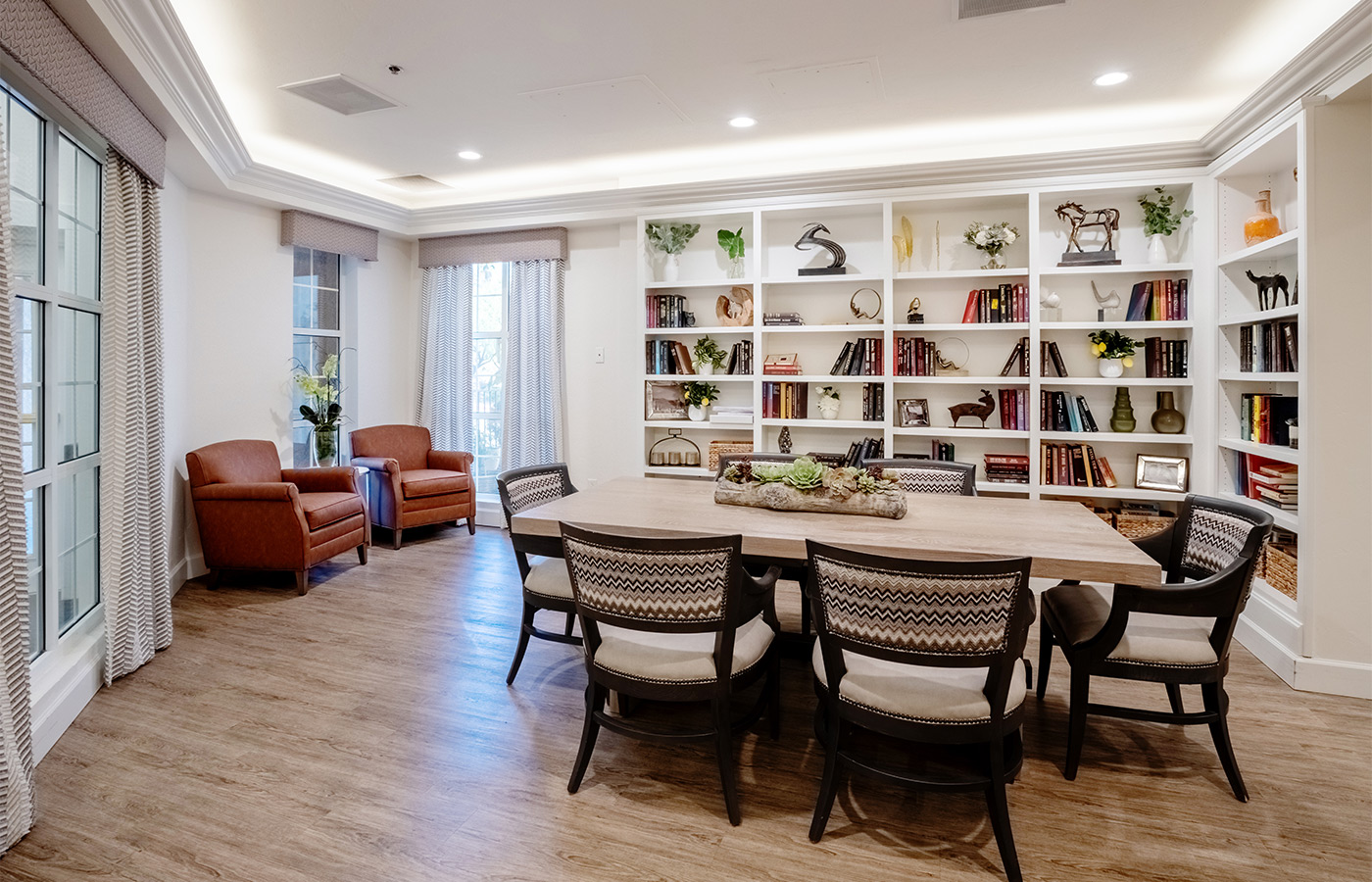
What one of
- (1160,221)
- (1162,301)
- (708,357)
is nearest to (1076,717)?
(1162,301)

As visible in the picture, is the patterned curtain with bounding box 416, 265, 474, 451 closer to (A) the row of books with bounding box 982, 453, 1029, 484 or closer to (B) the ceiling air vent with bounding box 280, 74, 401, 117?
(B) the ceiling air vent with bounding box 280, 74, 401, 117

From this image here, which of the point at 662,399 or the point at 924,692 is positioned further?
the point at 662,399

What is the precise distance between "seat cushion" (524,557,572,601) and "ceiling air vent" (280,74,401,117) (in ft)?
8.43

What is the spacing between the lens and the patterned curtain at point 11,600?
1929mm

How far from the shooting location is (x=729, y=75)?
11.6ft

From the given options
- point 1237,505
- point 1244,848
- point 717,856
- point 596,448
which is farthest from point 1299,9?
point 596,448

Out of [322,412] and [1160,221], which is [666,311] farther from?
[1160,221]

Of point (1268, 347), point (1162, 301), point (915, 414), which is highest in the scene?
point (1162, 301)

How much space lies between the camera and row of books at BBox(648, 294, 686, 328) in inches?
207

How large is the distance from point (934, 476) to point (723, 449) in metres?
1.91

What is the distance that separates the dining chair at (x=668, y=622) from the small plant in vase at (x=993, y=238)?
126 inches

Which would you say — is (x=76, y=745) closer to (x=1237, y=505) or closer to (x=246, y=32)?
(x=246, y=32)

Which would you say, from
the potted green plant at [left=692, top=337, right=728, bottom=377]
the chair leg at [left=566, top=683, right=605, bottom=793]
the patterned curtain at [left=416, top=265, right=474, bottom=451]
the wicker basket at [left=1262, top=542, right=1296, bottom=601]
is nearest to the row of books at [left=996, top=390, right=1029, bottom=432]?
the wicker basket at [left=1262, top=542, right=1296, bottom=601]

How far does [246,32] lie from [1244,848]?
450 cm
